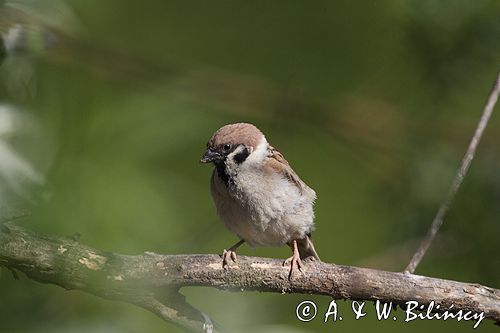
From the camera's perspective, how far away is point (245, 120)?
4203mm

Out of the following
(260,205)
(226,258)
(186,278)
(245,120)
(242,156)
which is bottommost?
(186,278)

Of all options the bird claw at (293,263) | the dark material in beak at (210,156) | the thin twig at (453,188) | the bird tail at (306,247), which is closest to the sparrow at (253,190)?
the dark material in beak at (210,156)

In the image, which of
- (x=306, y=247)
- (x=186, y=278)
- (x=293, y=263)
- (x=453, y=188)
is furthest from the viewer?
(x=306, y=247)

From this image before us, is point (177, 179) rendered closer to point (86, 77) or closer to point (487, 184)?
point (86, 77)

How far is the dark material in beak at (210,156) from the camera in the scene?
300cm

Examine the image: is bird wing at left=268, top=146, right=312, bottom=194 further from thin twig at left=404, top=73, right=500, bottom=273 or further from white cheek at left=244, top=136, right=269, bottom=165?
thin twig at left=404, top=73, right=500, bottom=273

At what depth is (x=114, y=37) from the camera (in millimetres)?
4078

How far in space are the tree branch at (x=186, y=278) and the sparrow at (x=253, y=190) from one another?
436mm

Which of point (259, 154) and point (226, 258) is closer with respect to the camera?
point (226, 258)

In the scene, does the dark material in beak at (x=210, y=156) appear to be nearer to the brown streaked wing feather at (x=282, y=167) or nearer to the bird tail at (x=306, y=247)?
the brown streaked wing feather at (x=282, y=167)

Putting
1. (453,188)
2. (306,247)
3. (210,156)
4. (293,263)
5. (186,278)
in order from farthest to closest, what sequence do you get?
(306,247), (210,156), (293,263), (186,278), (453,188)

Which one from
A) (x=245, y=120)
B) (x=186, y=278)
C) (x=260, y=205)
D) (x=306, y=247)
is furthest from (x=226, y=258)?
(x=245, y=120)

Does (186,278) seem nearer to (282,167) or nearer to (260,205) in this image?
(260,205)

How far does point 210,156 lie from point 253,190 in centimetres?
23
